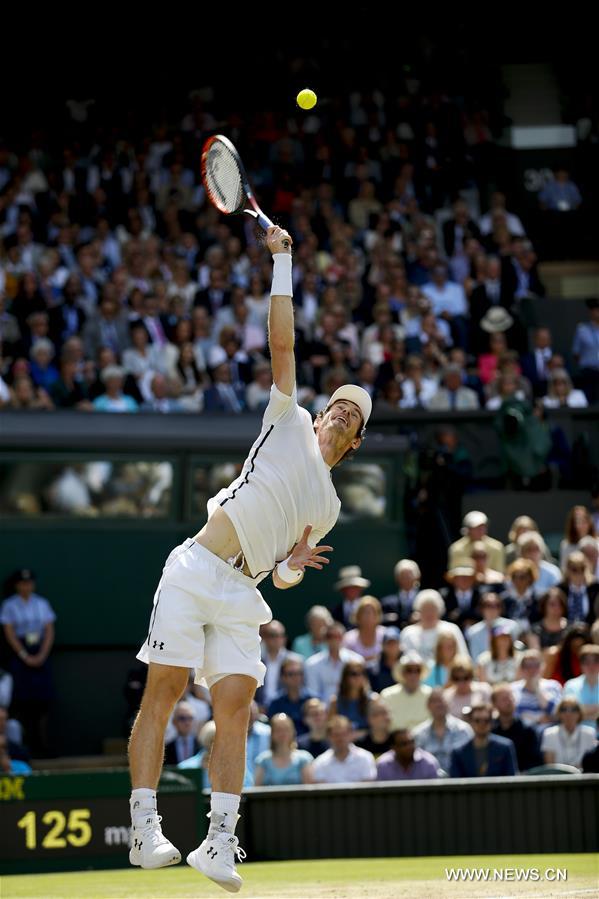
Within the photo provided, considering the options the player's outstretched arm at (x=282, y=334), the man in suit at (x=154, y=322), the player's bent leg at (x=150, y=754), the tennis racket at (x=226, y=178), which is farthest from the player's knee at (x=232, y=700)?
the man in suit at (x=154, y=322)

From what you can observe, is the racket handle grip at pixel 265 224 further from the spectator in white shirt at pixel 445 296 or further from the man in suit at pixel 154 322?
the spectator in white shirt at pixel 445 296

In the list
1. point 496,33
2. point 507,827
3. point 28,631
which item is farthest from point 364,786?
point 496,33

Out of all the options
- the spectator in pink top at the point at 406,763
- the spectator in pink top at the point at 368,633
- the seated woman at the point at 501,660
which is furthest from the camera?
the spectator in pink top at the point at 368,633

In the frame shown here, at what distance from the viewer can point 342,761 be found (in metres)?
12.3

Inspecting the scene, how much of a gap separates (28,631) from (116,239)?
6.40 metres

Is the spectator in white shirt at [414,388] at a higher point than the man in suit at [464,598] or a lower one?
higher

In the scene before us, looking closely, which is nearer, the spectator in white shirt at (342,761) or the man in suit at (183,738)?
the spectator in white shirt at (342,761)

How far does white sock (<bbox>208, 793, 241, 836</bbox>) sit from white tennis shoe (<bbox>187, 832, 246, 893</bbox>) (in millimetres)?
44

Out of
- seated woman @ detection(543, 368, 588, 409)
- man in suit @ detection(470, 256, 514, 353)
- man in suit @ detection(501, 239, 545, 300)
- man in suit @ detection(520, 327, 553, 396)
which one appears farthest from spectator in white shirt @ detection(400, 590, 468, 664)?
man in suit @ detection(501, 239, 545, 300)

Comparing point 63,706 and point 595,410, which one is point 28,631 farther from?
point 595,410

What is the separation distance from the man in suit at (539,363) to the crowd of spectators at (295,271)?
0.09 ft

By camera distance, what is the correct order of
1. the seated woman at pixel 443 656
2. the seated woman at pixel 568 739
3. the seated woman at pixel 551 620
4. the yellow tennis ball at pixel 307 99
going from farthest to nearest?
1. the seated woman at pixel 551 620
2. the seated woman at pixel 443 656
3. the seated woman at pixel 568 739
4. the yellow tennis ball at pixel 307 99

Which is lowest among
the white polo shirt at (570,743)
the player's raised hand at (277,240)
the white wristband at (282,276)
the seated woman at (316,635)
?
the white polo shirt at (570,743)

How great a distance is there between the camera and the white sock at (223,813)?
735 cm
